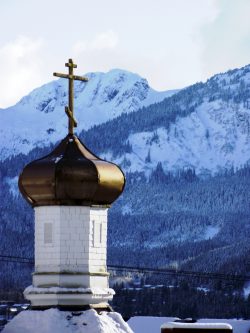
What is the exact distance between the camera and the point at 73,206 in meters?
27.6

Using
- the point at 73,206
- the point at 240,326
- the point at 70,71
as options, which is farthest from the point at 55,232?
the point at 240,326

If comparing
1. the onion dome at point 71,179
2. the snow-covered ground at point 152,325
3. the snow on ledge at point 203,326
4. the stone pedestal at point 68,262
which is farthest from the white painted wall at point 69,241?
the snow-covered ground at point 152,325

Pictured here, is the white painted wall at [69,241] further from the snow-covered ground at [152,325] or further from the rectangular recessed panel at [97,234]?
the snow-covered ground at [152,325]

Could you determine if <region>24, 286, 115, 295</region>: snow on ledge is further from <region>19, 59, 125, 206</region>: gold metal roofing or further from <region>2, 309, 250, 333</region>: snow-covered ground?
<region>19, 59, 125, 206</region>: gold metal roofing

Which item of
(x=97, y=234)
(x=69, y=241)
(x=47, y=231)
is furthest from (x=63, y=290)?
(x=97, y=234)

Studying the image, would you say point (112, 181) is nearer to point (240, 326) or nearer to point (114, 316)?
point (114, 316)

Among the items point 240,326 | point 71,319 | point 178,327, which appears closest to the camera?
point 71,319

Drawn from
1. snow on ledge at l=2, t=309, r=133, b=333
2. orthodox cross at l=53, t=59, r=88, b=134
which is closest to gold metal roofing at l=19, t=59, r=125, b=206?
orthodox cross at l=53, t=59, r=88, b=134

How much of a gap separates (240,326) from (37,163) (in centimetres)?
5968

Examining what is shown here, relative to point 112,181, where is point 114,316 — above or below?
below

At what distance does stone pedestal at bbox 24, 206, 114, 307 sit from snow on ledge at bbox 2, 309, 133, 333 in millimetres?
247

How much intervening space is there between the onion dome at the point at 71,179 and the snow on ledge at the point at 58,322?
200 centimetres

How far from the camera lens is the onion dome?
2752 centimetres

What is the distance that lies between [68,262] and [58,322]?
109 centimetres
